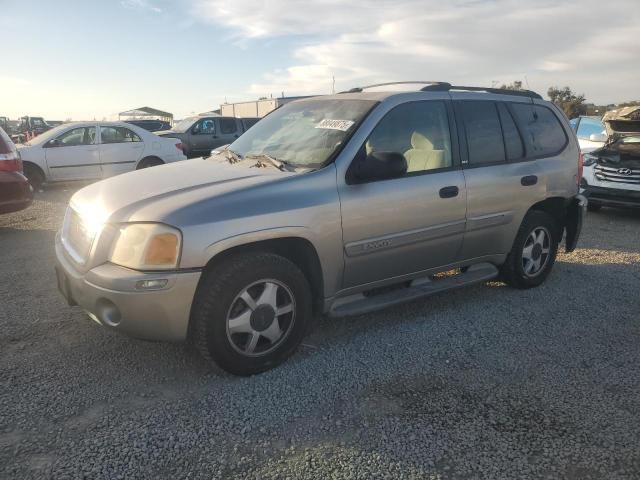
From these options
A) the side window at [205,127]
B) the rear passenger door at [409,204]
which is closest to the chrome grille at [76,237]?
the rear passenger door at [409,204]

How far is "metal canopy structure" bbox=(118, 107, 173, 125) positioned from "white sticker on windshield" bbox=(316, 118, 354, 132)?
33.8 meters

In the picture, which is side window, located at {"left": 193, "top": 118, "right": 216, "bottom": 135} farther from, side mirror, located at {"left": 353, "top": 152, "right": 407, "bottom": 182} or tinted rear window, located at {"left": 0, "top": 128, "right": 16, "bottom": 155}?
side mirror, located at {"left": 353, "top": 152, "right": 407, "bottom": 182}

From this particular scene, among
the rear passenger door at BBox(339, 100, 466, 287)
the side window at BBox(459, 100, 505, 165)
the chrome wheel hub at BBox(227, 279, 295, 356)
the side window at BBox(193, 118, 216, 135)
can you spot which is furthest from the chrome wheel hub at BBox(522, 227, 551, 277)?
the side window at BBox(193, 118, 216, 135)

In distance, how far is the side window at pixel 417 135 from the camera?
357 centimetres

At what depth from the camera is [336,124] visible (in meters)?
3.59

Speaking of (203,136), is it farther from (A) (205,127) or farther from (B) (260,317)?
(B) (260,317)

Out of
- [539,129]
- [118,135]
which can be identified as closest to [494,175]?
[539,129]

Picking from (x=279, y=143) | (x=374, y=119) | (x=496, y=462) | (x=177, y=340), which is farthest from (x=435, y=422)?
(x=279, y=143)

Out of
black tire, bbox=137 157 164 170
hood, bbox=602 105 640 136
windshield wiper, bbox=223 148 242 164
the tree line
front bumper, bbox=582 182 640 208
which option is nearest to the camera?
windshield wiper, bbox=223 148 242 164

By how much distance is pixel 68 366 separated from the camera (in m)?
3.16

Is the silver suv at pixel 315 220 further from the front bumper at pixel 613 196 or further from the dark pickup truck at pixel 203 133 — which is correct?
the dark pickup truck at pixel 203 133

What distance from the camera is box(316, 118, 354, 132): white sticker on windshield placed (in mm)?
3502

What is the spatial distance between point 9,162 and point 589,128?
36.2ft

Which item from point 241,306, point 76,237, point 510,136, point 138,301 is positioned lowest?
point 241,306
